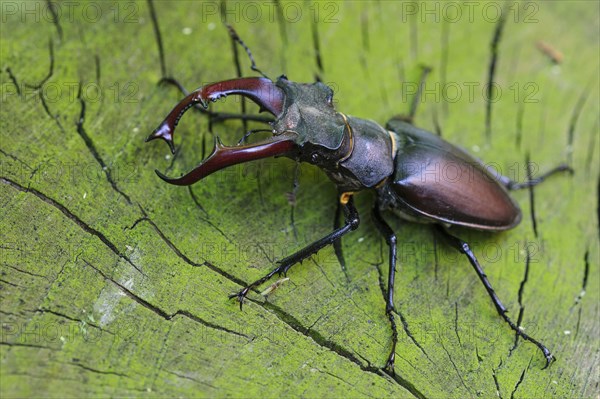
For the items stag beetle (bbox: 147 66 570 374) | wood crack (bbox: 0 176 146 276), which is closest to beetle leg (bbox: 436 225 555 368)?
stag beetle (bbox: 147 66 570 374)

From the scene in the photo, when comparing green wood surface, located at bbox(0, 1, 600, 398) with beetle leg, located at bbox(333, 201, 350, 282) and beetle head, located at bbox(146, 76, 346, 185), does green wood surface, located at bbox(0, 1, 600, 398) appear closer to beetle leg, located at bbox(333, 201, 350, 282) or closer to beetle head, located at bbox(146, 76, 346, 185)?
beetle leg, located at bbox(333, 201, 350, 282)

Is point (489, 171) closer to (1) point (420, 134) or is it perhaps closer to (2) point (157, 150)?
(1) point (420, 134)

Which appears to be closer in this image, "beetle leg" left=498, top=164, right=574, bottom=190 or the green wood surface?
the green wood surface

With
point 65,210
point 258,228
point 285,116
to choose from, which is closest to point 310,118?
point 285,116

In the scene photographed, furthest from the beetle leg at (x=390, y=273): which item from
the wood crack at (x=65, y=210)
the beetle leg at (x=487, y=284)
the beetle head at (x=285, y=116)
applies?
the wood crack at (x=65, y=210)

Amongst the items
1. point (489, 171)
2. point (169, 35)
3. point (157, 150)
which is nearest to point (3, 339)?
point (157, 150)

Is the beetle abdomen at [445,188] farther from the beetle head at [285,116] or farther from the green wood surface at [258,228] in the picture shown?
the beetle head at [285,116]
